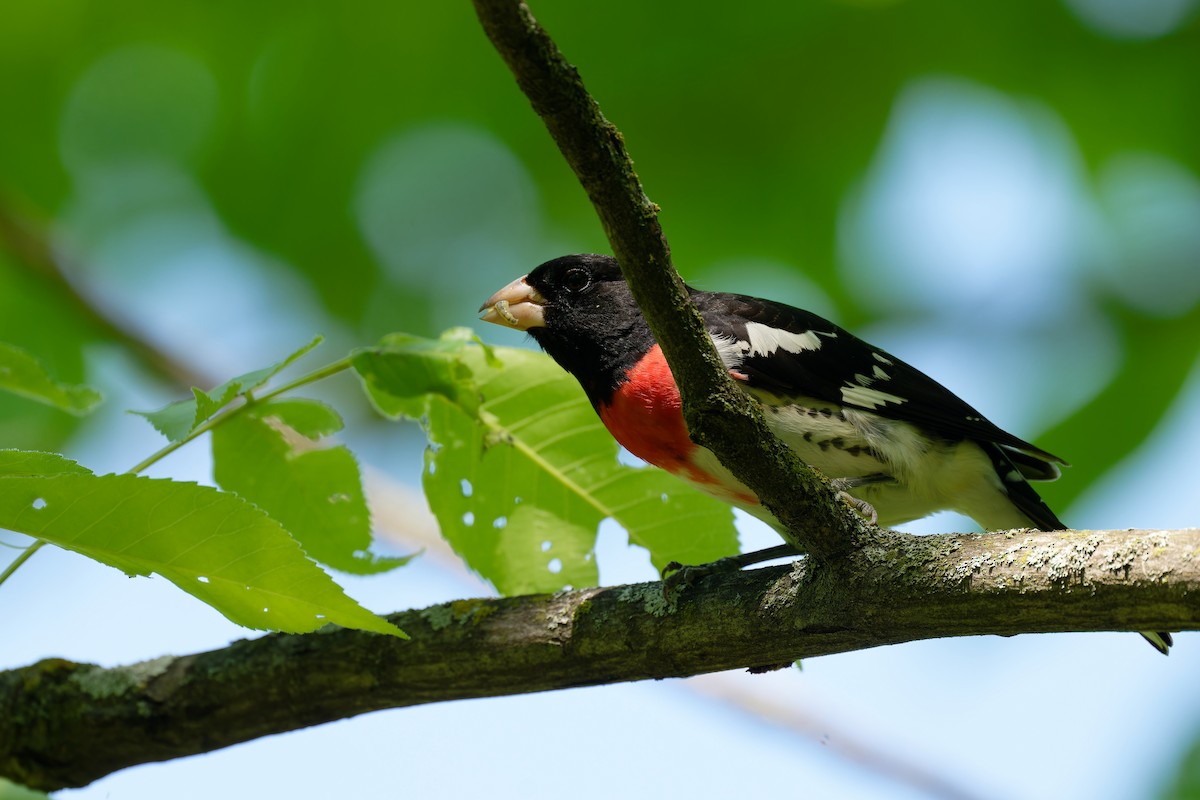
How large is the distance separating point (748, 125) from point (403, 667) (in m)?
3.12

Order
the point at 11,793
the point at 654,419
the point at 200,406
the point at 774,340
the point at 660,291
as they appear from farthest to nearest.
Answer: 1. the point at 774,340
2. the point at 654,419
3. the point at 11,793
4. the point at 200,406
5. the point at 660,291

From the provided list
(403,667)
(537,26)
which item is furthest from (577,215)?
(537,26)

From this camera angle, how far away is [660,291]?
6.96 feet

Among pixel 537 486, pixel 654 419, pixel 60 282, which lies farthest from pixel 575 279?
pixel 60 282

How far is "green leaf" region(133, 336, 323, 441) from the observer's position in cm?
237

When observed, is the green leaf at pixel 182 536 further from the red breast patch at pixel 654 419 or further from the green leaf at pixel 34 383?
the red breast patch at pixel 654 419

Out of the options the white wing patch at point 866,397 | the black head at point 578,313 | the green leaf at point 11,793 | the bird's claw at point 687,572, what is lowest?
the green leaf at point 11,793

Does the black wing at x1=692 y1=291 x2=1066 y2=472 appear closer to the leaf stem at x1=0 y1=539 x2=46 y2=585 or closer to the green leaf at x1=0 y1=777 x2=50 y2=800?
the leaf stem at x1=0 y1=539 x2=46 y2=585

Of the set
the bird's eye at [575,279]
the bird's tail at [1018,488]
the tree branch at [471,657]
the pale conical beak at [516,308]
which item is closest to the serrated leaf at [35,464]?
the tree branch at [471,657]

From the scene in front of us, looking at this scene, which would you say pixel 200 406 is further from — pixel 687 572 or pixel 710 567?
pixel 710 567

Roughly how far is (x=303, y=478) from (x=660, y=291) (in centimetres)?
134

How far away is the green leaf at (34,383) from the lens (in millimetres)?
2615

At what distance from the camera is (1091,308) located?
16.2ft

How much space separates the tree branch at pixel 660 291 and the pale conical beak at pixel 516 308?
183 centimetres
